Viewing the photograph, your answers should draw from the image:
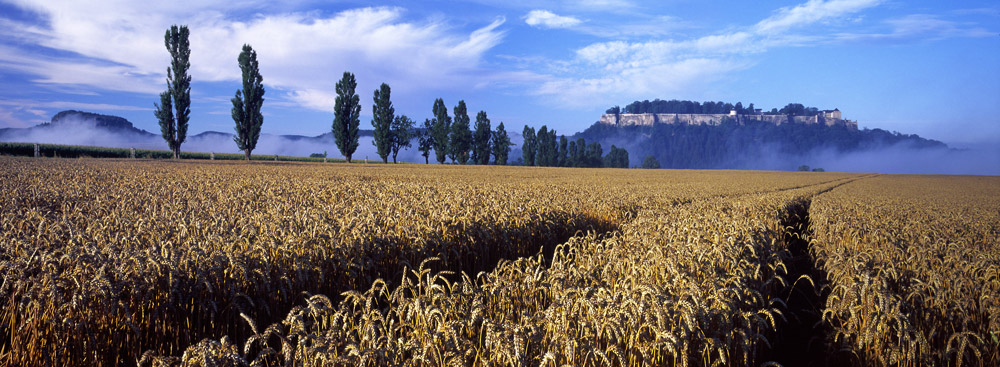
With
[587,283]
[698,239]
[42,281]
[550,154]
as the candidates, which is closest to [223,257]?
[42,281]

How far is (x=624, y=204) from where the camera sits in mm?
11945

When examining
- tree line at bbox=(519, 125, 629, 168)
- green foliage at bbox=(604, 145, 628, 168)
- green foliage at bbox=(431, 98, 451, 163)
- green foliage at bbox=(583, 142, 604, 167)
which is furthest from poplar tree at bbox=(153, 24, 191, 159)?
green foliage at bbox=(604, 145, 628, 168)

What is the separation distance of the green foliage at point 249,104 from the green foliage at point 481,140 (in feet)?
143

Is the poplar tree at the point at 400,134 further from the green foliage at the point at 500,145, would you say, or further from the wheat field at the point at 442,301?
the wheat field at the point at 442,301

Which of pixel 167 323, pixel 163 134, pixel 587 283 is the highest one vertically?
pixel 163 134

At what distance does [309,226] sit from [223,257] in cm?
158

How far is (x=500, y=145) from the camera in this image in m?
106

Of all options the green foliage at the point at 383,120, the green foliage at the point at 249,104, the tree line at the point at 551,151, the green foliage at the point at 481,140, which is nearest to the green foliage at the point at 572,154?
the tree line at the point at 551,151

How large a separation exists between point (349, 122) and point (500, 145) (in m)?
38.9

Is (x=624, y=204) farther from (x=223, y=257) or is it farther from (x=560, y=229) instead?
(x=223, y=257)

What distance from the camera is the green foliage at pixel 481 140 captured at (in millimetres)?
97562

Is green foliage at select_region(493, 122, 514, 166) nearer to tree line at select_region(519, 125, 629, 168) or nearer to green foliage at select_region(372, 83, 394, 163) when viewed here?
tree line at select_region(519, 125, 629, 168)

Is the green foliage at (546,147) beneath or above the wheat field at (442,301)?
above

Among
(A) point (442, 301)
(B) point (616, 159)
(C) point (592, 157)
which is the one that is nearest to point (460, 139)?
(C) point (592, 157)
